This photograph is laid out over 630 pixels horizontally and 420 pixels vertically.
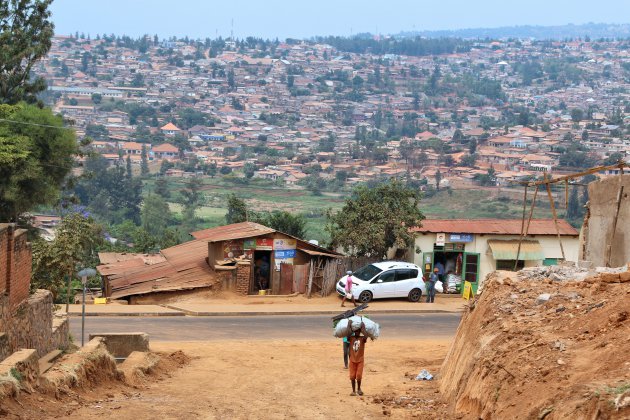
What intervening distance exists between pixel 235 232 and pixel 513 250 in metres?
8.86

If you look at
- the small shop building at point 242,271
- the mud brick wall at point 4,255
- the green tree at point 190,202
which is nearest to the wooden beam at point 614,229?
the mud brick wall at point 4,255

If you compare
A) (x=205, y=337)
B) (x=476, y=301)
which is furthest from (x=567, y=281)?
(x=205, y=337)

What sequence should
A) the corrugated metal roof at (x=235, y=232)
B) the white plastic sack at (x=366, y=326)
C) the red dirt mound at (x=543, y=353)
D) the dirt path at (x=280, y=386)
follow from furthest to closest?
the corrugated metal roof at (x=235, y=232) → the white plastic sack at (x=366, y=326) → the dirt path at (x=280, y=386) → the red dirt mound at (x=543, y=353)

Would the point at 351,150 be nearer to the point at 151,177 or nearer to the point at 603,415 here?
the point at 151,177

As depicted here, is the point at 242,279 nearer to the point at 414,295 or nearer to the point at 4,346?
the point at 414,295

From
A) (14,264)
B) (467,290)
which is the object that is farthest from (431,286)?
(14,264)

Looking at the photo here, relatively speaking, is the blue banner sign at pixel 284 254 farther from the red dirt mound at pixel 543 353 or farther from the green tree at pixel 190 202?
the green tree at pixel 190 202

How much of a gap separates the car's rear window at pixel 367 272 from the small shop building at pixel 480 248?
3241 millimetres

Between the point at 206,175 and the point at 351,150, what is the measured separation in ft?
131

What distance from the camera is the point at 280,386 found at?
612 inches

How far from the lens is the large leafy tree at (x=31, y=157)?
102 ft

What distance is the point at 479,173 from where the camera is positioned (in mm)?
145000

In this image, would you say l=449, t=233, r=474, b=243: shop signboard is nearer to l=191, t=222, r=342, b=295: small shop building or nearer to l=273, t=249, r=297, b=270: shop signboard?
l=191, t=222, r=342, b=295: small shop building

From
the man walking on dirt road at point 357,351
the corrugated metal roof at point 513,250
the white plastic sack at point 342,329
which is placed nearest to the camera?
the man walking on dirt road at point 357,351
